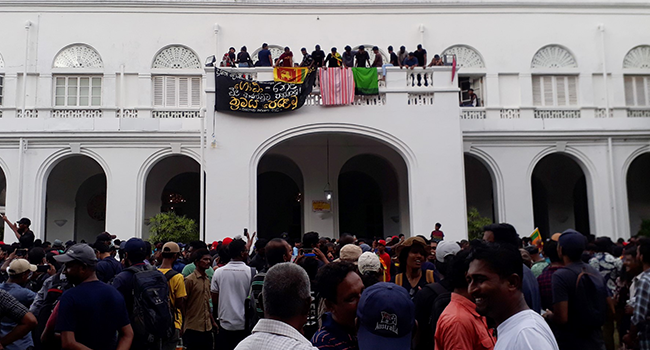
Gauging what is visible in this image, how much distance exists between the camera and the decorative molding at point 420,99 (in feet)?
51.9

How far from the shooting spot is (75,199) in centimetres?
2091

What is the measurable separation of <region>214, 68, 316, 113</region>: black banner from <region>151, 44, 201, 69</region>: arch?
529cm

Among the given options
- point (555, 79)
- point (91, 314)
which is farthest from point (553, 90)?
point (91, 314)

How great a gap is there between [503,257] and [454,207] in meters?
12.8

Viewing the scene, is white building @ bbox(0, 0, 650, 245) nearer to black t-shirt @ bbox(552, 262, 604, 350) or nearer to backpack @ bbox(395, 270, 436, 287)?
backpack @ bbox(395, 270, 436, 287)

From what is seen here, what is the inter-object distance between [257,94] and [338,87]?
2.24 m

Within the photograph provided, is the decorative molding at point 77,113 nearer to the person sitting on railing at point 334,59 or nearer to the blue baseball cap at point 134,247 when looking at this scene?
the person sitting on railing at point 334,59

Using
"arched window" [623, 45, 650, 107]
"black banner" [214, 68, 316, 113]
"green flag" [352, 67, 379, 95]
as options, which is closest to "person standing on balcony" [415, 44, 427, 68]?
"green flag" [352, 67, 379, 95]

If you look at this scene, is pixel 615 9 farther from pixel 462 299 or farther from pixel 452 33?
pixel 462 299

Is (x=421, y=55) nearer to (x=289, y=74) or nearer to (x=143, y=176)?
(x=289, y=74)

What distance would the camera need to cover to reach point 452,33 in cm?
2062

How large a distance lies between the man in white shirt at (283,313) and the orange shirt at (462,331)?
1.11 meters

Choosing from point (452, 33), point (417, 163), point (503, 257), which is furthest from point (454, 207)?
point (503, 257)

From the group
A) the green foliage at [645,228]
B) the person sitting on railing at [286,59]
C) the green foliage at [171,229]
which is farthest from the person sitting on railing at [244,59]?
the green foliage at [645,228]
